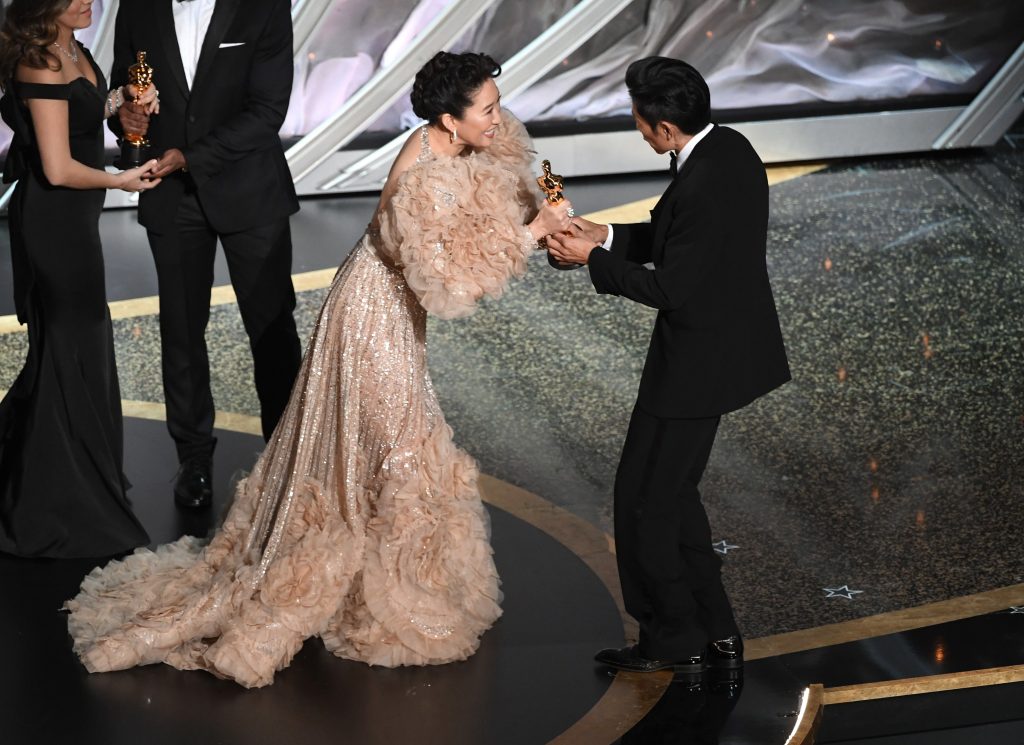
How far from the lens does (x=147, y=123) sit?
4441mm

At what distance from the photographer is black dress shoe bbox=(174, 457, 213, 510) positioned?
468cm

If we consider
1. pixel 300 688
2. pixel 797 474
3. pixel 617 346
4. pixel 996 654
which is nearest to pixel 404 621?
pixel 300 688

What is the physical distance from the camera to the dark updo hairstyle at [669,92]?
3.17 m

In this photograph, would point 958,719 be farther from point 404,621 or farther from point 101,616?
point 101,616

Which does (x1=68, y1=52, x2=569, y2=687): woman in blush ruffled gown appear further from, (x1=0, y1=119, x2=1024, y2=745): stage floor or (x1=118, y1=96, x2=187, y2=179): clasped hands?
(x1=118, y1=96, x2=187, y2=179): clasped hands

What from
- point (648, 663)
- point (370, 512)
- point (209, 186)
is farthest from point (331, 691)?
point (209, 186)

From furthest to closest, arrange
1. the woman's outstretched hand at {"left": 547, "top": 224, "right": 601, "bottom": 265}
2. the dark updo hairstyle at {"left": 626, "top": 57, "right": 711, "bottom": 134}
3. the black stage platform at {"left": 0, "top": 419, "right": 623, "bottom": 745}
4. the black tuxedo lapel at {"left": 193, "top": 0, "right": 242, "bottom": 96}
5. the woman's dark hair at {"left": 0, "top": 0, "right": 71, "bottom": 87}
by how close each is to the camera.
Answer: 1. the black tuxedo lapel at {"left": 193, "top": 0, "right": 242, "bottom": 96}
2. the woman's dark hair at {"left": 0, "top": 0, "right": 71, "bottom": 87}
3. the woman's outstretched hand at {"left": 547, "top": 224, "right": 601, "bottom": 265}
4. the black stage platform at {"left": 0, "top": 419, "right": 623, "bottom": 745}
5. the dark updo hairstyle at {"left": 626, "top": 57, "right": 711, "bottom": 134}

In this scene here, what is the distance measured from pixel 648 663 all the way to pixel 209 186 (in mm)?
2183

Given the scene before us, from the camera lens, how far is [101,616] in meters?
3.78

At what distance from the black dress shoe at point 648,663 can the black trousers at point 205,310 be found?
5.56 ft

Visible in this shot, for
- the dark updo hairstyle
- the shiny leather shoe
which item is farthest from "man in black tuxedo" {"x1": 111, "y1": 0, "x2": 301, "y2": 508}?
the shiny leather shoe

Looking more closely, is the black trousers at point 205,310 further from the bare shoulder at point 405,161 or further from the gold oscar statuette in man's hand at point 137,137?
the bare shoulder at point 405,161

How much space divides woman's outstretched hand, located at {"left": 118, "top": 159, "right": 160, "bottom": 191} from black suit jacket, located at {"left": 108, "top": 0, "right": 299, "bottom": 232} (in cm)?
10

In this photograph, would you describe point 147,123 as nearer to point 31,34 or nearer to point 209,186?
point 209,186
